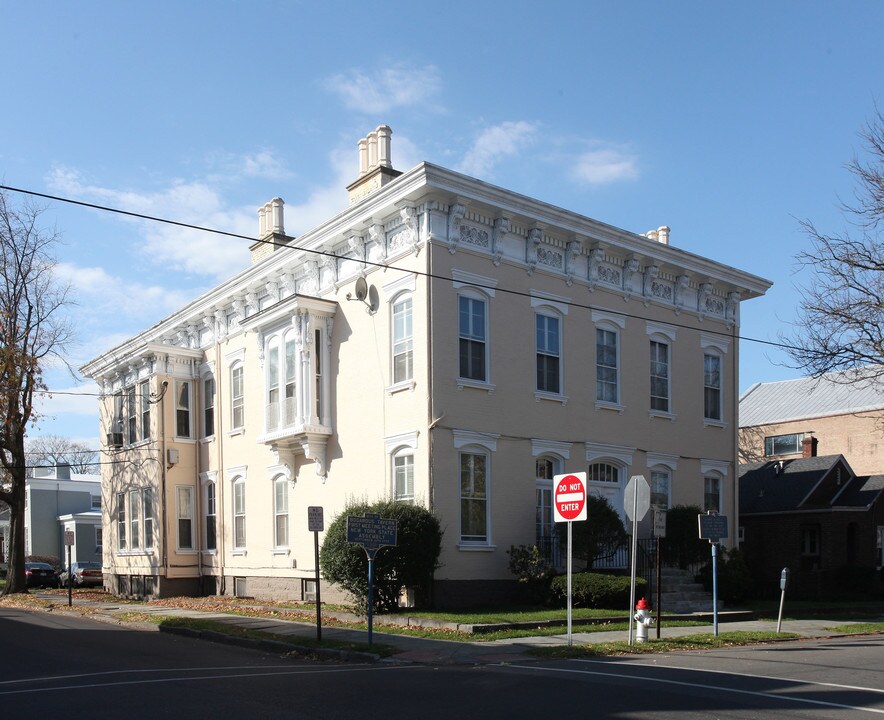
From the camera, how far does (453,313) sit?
71.1 feet

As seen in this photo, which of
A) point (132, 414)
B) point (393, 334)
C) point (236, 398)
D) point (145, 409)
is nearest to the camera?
point (393, 334)

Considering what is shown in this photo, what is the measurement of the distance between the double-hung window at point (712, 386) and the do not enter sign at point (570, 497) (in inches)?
509

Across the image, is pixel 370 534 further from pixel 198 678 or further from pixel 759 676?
pixel 759 676

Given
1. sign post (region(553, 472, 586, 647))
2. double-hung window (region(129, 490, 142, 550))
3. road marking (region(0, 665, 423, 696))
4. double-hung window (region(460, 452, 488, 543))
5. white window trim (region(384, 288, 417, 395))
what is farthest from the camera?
double-hung window (region(129, 490, 142, 550))

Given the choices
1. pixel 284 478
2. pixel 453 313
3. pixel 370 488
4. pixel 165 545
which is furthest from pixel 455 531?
pixel 165 545

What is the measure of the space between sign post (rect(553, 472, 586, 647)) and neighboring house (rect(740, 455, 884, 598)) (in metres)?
16.1

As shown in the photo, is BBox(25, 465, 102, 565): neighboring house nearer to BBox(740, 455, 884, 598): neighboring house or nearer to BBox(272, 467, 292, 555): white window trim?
BBox(272, 467, 292, 555): white window trim

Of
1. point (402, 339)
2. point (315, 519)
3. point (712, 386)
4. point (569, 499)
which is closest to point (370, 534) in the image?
point (315, 519)

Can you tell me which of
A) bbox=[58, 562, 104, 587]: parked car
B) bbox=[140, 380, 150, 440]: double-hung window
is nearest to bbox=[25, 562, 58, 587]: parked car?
bbox=[58, 562, 104, 587]: parked car

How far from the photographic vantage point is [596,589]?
20578 mm

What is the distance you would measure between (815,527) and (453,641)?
19.9m

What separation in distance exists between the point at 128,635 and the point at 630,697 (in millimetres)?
13109

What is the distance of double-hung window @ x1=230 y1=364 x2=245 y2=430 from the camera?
28844 millimetres

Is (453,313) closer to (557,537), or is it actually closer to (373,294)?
(373,294)
